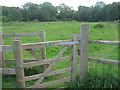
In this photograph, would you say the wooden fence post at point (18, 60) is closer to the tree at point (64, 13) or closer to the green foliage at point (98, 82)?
the green foliage at point (98, 82)

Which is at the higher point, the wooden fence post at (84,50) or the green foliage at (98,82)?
the wooden fence post at (84,50)

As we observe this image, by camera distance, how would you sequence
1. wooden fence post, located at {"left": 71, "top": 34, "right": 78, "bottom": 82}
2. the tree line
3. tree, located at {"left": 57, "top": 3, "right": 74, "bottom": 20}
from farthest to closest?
1. tree, located at {"left": 57, "top": 3, "right": 74, "bottom": 20}
2. the tree line
3. wooden fence post, located at {"left": 71, "top": 34, "right": 78, "bottom": 82}

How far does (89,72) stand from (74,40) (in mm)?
925

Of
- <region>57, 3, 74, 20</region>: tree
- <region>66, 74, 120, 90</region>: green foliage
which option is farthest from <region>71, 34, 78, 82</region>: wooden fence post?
<region>57, 3, 74, 20</region>: tree

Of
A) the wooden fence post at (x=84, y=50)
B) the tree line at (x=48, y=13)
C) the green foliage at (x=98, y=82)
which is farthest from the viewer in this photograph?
the tree line at (x=48, y=13)

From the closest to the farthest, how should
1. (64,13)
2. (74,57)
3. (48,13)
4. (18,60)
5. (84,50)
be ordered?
1. (18,60)
2. (84,50)
3. (74,57)
4. (48,13)
5. (64,13)

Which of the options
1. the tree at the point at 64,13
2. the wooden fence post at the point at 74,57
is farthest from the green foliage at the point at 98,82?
the tree at the point at 64,13

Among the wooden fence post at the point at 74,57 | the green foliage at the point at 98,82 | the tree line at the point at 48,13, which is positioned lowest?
the green foliage at the point at 98,82

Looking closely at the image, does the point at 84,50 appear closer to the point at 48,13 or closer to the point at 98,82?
the point at 98,82

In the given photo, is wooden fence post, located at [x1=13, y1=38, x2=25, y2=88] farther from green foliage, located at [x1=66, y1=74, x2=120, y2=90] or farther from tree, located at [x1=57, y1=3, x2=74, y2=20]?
tree, located at [x1=57, y1=3, x2=74, y2=20]

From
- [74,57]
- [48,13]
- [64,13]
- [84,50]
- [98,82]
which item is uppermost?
[64,13]

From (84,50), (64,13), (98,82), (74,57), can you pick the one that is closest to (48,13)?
(64,13)

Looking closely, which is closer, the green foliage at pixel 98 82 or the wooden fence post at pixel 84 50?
the green foliage at pixel 98 82

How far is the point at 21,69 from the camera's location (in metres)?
3.52
